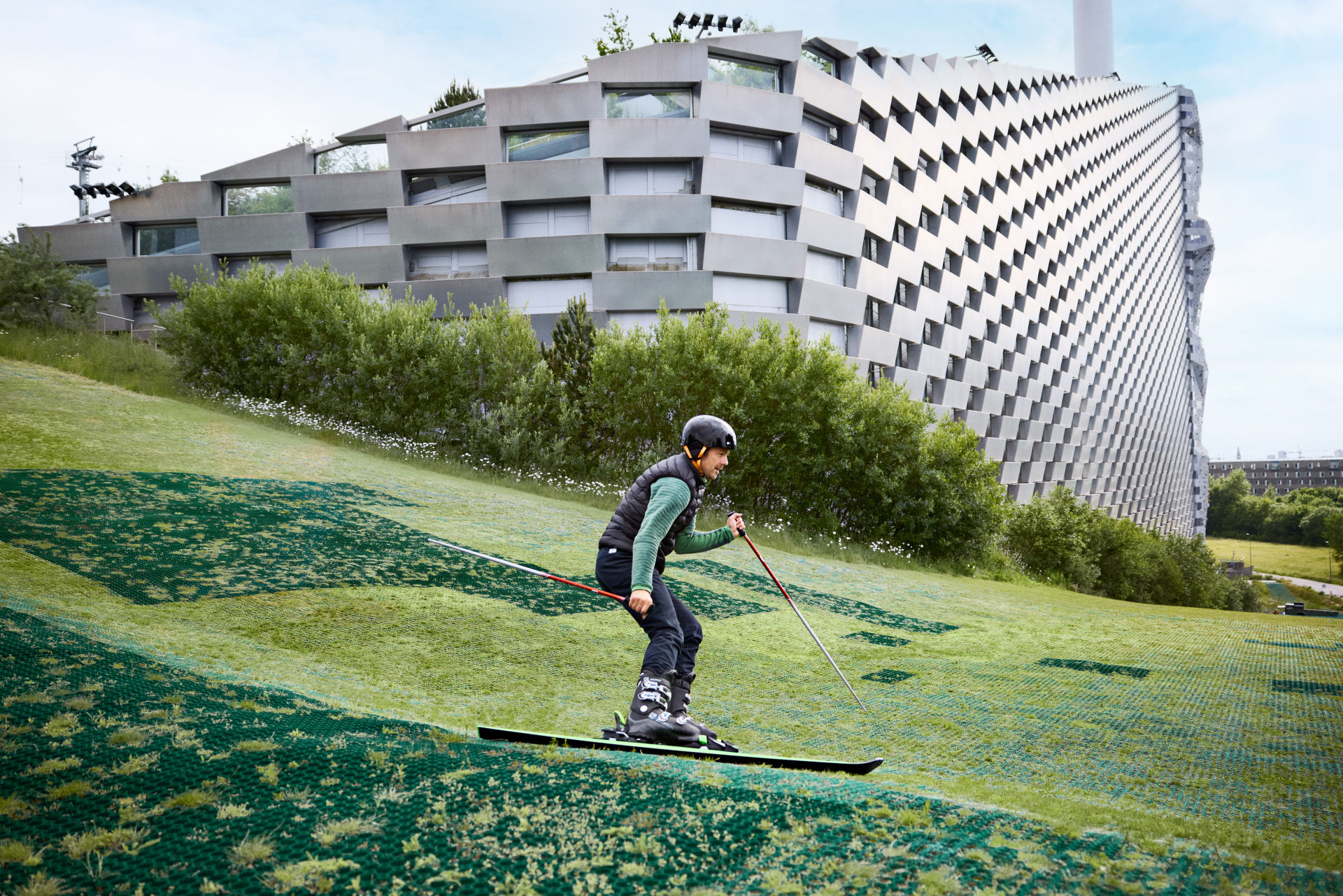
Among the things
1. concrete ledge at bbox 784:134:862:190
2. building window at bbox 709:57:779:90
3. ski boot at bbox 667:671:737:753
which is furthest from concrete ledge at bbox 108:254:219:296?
ski boot at bbox 667:671:737:753

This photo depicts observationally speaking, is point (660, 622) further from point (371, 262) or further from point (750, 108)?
point (371, 262)

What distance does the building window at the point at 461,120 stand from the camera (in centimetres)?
3147

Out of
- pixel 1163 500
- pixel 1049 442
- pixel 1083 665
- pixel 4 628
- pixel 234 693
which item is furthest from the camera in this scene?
pixel 1163 500

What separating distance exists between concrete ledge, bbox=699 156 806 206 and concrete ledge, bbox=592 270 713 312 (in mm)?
3535

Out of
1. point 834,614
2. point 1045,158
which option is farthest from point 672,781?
point 1045,158

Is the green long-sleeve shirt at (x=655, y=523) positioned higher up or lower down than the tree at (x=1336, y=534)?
higher up

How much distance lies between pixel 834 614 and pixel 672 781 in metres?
7.85

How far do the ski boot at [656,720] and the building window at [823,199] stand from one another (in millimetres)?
30018

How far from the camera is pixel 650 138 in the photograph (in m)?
29.8

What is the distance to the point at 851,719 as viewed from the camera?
19.7 feet

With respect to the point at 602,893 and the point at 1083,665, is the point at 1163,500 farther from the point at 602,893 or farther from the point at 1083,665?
the point at 602,893

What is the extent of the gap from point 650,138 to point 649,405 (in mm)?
13311

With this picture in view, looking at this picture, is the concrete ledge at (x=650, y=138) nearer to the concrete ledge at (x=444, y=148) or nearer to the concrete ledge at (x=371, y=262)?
the concrete ledge at (x=444, y=148)

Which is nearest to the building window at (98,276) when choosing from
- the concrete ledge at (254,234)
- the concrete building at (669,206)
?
the concrete building at (669,206)
